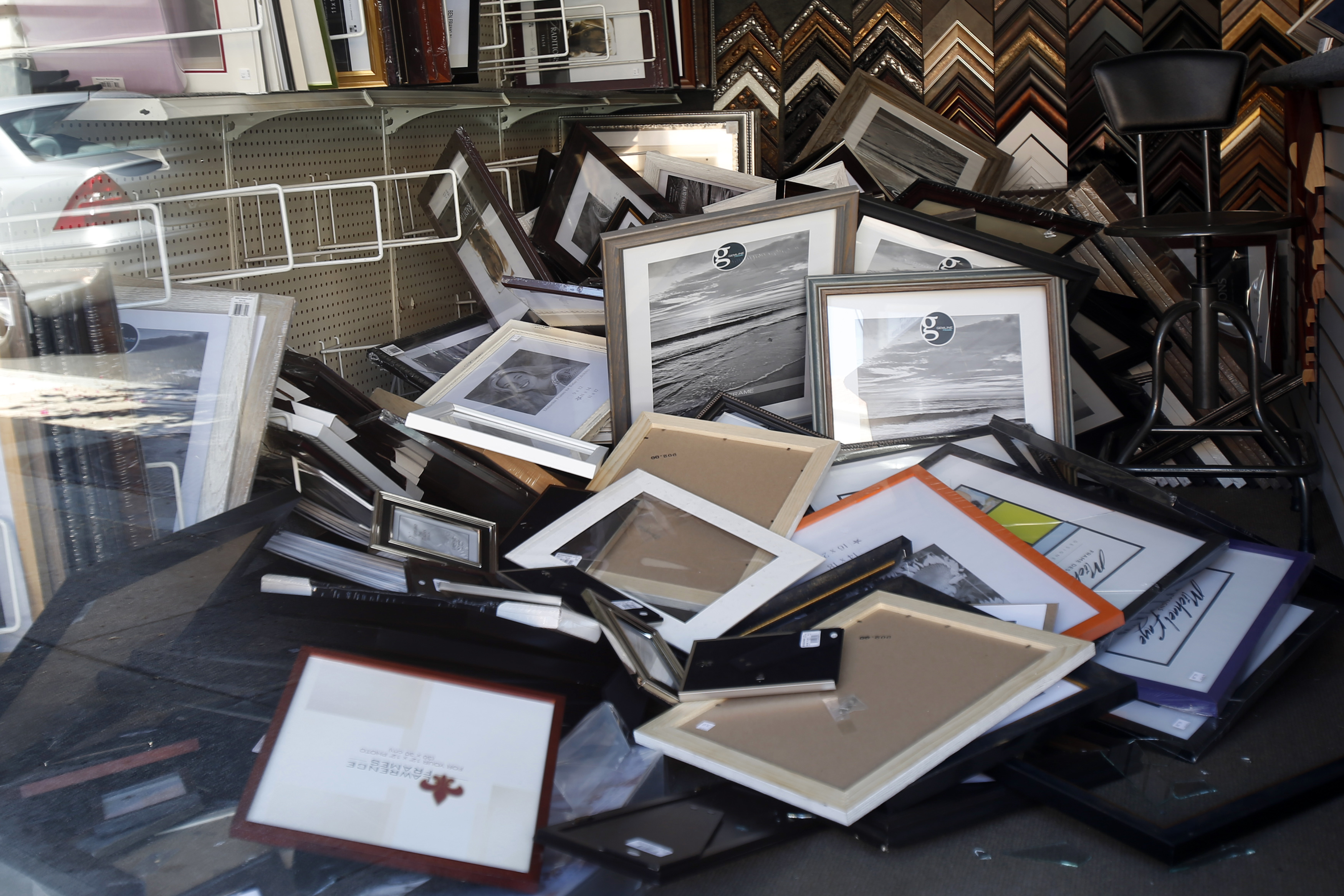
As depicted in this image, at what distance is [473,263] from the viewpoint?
9.26ft

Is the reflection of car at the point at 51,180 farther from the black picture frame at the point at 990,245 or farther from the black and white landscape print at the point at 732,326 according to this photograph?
the black picture frame at the point at 990,245

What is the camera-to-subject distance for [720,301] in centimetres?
232

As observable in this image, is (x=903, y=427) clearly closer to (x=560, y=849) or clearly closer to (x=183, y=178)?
(x=560, y=849)

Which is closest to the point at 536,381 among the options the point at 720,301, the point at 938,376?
the point at 720,301

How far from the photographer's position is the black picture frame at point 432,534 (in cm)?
177

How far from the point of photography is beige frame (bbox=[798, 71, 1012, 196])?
398 cm

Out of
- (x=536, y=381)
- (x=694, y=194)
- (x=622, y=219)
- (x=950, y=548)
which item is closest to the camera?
(x=950, y=548)

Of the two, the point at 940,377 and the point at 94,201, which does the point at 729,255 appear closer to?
the point at 940,377

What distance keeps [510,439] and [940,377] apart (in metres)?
0.97

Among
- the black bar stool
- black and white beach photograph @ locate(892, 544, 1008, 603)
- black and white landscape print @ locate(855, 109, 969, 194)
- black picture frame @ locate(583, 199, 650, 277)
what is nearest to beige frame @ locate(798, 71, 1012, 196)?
black and white landscape print @ locate(855, 109, 969, 194)

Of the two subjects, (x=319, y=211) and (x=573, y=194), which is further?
(x=573, y=194)

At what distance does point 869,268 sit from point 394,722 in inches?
64.8

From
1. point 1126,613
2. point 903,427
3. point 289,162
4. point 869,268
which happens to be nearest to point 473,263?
point 289,162

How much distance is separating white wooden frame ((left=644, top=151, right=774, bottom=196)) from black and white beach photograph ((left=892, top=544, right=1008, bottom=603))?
172 cm
